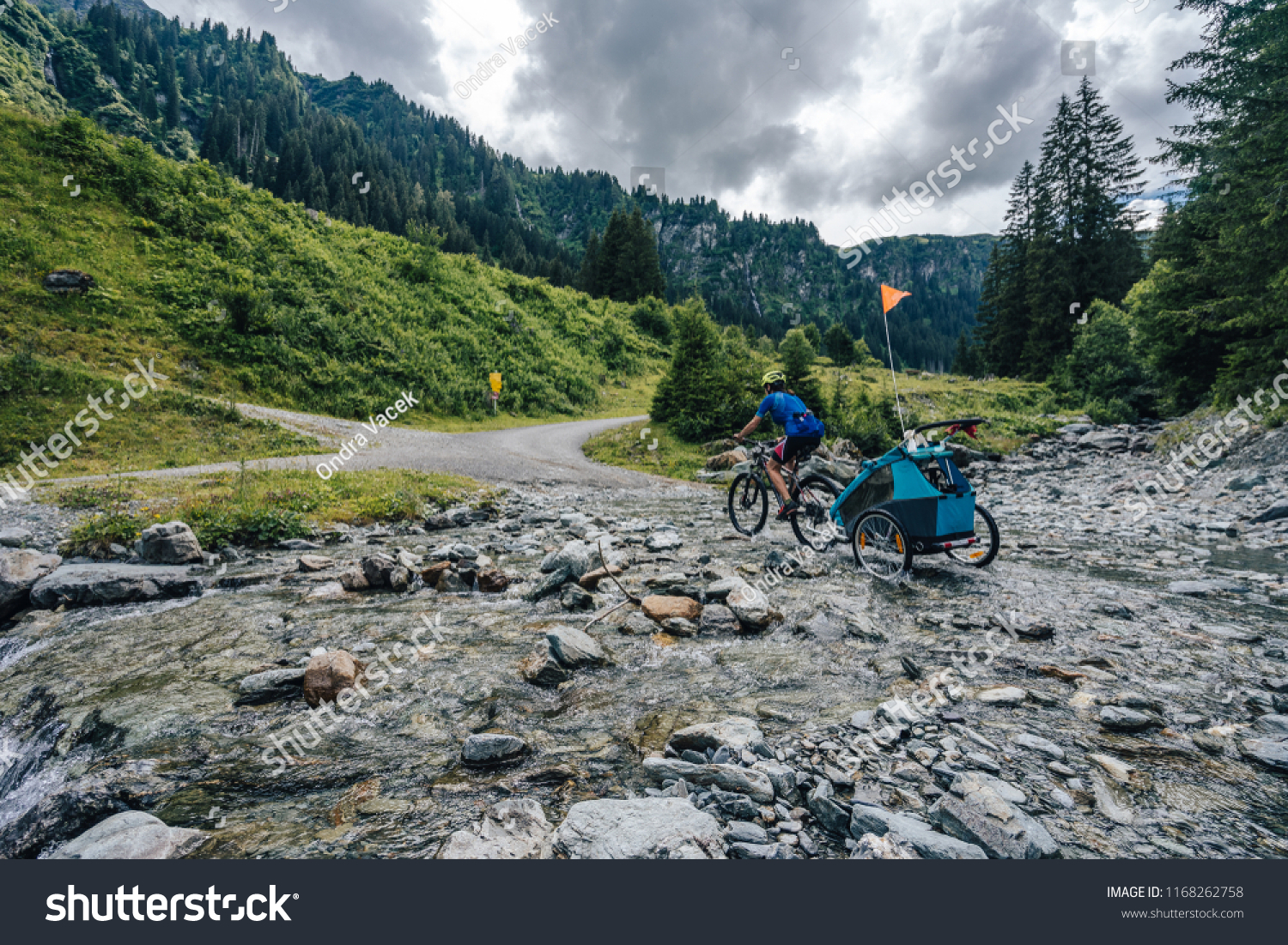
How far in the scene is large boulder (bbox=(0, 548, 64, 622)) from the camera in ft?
17.8

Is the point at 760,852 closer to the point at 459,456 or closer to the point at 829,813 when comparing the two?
the point at 829,813

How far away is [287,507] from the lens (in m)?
8.97

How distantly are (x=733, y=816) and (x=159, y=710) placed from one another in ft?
12.4

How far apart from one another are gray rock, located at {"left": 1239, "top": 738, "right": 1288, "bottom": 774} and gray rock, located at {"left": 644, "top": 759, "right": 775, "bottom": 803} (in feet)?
8.78

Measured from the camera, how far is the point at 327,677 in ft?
12.3

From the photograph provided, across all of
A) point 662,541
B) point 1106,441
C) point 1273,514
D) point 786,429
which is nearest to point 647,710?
point 662,541

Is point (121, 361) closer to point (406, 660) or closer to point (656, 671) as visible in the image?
point (406, 660)

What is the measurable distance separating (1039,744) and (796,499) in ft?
20.3

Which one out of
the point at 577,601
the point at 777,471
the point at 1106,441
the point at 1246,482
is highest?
the point at 1106,441

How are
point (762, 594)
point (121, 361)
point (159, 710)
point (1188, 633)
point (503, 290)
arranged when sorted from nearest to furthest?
point (159, 710) < point (1188, 633) < point (762, 594) < point (121, 361) < point (503, 290)

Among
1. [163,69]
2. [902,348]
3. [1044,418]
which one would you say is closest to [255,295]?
[1044,418]

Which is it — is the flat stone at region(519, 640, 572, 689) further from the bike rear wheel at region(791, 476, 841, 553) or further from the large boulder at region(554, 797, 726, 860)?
the bike rear wheel at region(791, 476, 841, 553)

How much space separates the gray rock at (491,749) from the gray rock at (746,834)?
1.31 m

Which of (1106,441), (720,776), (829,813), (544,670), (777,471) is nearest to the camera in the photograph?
(829,813)
